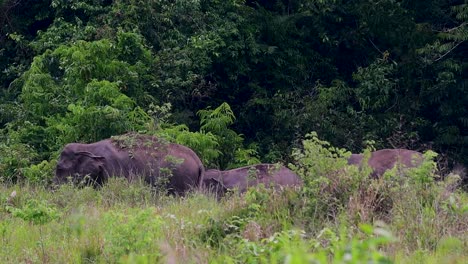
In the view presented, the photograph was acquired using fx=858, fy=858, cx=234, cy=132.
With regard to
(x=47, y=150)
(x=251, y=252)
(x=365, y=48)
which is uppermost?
(x=251, y=252)

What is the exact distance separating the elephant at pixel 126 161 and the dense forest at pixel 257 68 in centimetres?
331

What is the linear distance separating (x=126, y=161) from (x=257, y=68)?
880cm

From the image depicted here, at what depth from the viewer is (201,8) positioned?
2059 centimetres

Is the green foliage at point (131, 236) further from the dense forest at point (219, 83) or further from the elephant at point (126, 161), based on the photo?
the elephant at point (126, 161)

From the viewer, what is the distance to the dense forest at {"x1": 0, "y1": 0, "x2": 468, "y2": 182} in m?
17.5

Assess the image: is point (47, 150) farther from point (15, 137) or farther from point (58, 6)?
point (58, 6)

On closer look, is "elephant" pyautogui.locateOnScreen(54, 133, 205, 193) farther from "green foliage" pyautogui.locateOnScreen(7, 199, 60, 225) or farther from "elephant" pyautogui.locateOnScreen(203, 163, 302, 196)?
"green foliage" pyautogui.locateOnScreen(7, 199, 60, 225)

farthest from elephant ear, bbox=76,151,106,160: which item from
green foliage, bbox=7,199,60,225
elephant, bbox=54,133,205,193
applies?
green foliage, bbox=7,199,60,225

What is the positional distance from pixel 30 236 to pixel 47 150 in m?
9.02

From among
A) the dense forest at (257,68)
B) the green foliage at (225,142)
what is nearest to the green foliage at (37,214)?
the dense forest at (257,68)

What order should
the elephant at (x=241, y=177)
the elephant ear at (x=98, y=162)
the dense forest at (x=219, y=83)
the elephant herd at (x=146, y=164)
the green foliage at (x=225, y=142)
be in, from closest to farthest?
the elephant at (x=241, y=177), the elephant herd at (x=146, y=164), the elephant ear at (x=98, y=162), the dense forest at (x=219, y=83), the green foliage at (x=225, y=142)

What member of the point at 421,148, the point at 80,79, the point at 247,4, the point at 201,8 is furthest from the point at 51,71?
the point at 421,148

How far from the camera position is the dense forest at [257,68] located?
17.5 metres

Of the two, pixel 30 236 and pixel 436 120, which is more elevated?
pixel 30 236
